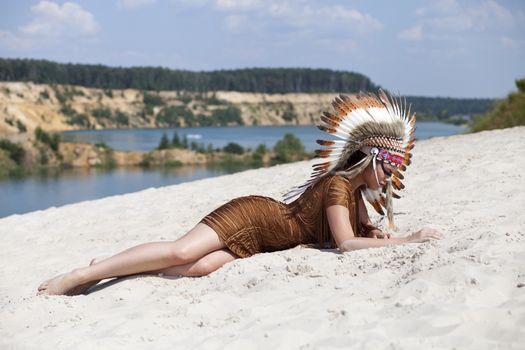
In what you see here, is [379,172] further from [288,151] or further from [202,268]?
[288,151]

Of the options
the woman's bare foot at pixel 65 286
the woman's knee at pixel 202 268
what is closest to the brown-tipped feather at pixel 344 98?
the woman's knee at pixel 202 268

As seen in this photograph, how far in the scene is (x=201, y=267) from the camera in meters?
5.04

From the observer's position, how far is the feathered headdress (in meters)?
5.18

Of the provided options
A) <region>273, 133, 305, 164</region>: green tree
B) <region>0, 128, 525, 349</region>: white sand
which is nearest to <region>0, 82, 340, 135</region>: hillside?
<region>273, 133, 305, 164</region>: green tree

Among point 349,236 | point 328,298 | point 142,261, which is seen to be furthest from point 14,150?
point 328,298

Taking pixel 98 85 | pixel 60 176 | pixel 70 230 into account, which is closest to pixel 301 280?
pixel 70 230

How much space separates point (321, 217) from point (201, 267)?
96cm

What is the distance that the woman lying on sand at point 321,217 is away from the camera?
4.98m

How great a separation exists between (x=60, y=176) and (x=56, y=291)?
21.6 m

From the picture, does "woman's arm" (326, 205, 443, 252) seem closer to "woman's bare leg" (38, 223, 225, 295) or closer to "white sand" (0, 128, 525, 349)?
"white sand" (0, 128, 525, 349)

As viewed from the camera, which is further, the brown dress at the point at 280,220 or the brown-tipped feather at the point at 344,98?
the brown-tipped feather at the point at 344,98

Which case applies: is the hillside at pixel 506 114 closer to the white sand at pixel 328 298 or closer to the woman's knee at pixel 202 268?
the white sand at pixel 328 298

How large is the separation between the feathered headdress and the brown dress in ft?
0.53

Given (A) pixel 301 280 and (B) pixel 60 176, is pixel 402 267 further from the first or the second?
(B) pixel 60 176
